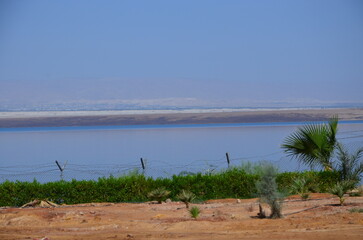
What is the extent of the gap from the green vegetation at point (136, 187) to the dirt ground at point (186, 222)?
2.70m

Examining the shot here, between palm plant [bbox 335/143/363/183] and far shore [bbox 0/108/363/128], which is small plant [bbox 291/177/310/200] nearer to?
palm plant [bbox 335/143/363/183]

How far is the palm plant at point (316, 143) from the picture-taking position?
67.5ft

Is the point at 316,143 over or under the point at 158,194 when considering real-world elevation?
over

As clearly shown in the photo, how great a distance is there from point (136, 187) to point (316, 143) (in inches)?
227

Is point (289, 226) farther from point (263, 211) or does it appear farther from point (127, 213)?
point (127, 213)

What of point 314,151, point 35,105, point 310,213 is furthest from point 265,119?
point 310,213

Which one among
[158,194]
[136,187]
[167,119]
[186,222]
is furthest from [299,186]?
[167,119]

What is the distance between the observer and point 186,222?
44.2 ft

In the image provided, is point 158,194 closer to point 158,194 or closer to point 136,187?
point 158,194

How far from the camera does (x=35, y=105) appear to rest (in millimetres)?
152000

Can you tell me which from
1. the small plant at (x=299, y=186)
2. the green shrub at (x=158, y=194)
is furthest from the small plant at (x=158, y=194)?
the small plant at (x=299, y=186)

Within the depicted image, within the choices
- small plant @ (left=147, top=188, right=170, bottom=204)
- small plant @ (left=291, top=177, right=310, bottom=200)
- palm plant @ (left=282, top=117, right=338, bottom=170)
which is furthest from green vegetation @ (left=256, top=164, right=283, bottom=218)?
palm plant @ (left=282, top=117, right=338, bottom=170)

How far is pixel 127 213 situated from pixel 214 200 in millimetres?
4246

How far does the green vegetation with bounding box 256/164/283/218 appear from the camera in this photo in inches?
554
